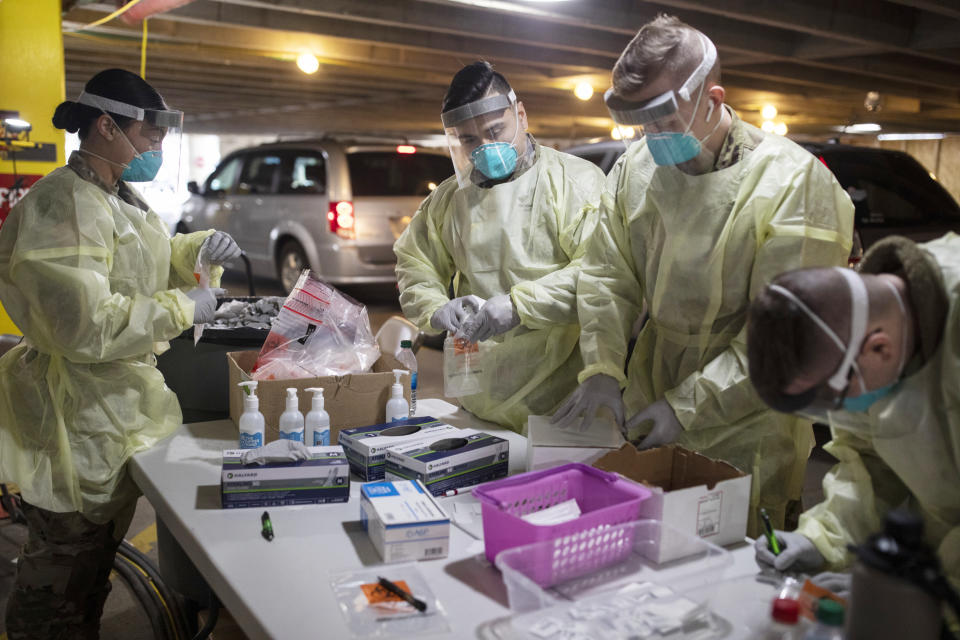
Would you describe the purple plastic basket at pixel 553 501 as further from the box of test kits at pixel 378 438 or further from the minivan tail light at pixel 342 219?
the minivan tail light at pixel 342 219

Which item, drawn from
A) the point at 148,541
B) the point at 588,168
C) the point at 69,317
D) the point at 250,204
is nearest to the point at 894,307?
the point at 588,168

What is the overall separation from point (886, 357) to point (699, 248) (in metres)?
0.65

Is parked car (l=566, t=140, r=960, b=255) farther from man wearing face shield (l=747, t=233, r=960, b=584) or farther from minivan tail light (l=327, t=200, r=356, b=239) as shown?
minivan tail light (l=327, t=200, r=356, b=239)

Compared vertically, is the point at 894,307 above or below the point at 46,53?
below

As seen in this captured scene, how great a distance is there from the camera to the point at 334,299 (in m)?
2.25

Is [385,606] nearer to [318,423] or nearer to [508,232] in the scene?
[318,423]

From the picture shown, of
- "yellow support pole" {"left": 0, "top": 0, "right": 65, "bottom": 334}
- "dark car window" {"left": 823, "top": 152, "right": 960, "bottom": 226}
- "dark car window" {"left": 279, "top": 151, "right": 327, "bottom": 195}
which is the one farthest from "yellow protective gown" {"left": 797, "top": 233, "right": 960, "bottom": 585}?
"dark car window" {"left": 279, "top": 151, "right": 327, "bottom": 195}

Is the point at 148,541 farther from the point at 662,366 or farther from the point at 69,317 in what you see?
the point at 662,366

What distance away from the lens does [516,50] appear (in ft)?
22.7

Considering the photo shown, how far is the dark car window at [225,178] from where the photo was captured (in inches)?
353

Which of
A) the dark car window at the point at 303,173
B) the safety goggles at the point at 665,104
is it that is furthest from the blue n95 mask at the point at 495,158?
the dark car window at the point at 303,173

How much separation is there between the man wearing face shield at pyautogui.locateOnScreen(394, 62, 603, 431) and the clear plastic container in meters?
0.86

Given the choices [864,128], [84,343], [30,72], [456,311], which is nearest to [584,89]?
[864,128]

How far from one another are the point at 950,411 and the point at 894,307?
0.59 ft
